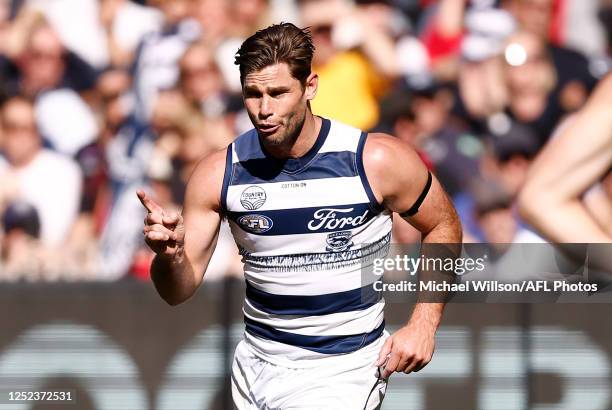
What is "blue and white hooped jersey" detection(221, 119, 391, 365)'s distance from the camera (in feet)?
13.3

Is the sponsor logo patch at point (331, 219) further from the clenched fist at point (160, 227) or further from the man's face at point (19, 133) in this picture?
the man's face at point (19, 133)

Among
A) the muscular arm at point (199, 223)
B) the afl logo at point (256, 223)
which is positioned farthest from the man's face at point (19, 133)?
the afl logo at point (256, 223)

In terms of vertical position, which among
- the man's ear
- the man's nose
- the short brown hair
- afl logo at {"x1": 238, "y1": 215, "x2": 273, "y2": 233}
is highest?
the short brown hair

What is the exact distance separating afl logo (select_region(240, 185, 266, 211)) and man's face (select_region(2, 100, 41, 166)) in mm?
3008

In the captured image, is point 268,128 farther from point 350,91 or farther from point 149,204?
point 350,91

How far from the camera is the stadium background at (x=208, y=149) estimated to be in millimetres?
6121

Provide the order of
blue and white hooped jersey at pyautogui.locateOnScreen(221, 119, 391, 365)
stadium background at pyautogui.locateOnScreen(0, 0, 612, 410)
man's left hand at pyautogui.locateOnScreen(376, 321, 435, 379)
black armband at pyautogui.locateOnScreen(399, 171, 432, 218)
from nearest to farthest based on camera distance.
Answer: man's left hand at pyautogui.locateOnScreen(376, 321, 435, 379) → blue and white hooped jersey at pyautogui.locateOnScreen(221, 119, 391, 365) → black armband at pyautogui.locateOnScreen(399, 171, 432, 218) → stadium background at pyautogui.locateOnScreen(0, 0, 612, 410)

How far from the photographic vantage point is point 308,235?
406 centimetres

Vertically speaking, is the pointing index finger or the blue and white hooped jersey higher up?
the pointing index finger

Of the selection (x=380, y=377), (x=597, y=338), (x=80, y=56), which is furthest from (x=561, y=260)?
(x=80, y=56)

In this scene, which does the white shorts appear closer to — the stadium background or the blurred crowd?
the stadium background

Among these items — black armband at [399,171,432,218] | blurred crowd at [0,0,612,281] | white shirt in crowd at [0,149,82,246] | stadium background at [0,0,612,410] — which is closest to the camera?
black armband at [399,171,432,218]

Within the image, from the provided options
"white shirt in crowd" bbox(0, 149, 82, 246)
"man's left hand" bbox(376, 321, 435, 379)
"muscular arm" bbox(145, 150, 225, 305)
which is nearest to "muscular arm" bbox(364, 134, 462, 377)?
"man's left hand" bbox(376, 321, 435, 379)

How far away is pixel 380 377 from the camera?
4.13 meters
